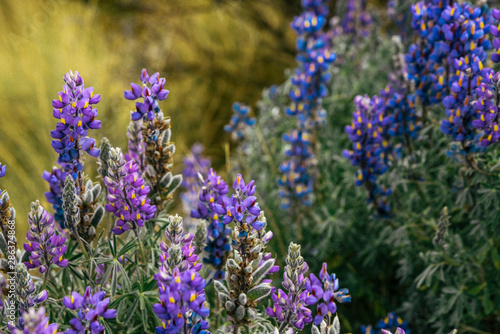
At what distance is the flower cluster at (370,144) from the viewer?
89.0 inches

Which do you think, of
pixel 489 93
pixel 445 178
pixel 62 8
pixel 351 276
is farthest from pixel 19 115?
pixel 489 93

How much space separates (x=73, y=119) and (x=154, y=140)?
299 mm

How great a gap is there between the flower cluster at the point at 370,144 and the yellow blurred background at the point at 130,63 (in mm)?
2526

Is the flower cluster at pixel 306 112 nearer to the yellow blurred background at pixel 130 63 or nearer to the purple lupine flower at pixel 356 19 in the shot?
the purple lupine flower at pixel 356 19

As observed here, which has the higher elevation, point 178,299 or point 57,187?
point 57,187

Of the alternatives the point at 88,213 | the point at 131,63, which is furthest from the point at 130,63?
the point at 88,213

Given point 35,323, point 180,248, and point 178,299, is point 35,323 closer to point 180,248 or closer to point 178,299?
point 178,299

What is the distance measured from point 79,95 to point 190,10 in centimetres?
507

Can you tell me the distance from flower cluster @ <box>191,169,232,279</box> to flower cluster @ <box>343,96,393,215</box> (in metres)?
0.77

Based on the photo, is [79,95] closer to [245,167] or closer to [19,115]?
[245,167]

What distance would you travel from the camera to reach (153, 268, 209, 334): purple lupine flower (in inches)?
47.7

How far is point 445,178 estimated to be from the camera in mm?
2389

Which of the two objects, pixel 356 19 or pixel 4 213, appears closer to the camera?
pixel 4 213

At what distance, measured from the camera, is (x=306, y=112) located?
2.93m
